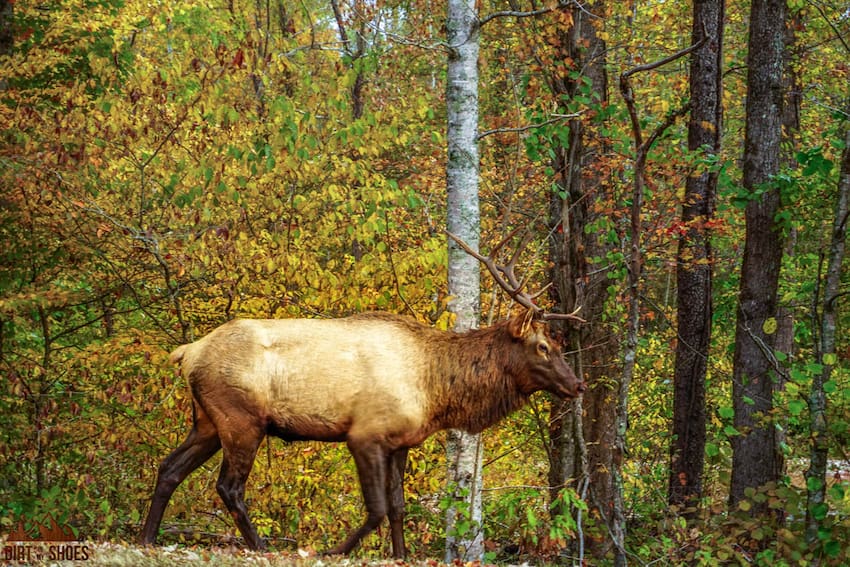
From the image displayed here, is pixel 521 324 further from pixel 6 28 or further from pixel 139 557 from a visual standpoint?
pixel 6 28

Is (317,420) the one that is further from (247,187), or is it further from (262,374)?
(247,187)

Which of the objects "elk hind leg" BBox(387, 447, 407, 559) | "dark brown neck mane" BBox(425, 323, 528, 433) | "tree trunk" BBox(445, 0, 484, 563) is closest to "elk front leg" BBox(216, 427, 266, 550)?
"elk hind leg" BBox(387, 447, 407, 559)

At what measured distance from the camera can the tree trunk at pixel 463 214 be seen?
829 cm

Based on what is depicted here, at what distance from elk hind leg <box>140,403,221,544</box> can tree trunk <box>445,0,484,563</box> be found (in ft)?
7.04

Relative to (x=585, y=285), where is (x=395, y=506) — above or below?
below

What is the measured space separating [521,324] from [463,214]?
1270 mm

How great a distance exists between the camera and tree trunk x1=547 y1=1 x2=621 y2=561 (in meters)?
9.80

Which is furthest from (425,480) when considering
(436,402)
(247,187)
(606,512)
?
(247,187)

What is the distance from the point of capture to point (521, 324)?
7969mm

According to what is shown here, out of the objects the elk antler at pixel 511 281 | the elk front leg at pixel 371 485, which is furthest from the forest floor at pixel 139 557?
the elk antler at pixel 511 281

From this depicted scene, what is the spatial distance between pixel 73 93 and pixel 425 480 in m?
5.69

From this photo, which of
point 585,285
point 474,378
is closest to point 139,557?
point 474,378

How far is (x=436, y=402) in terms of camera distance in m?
7.73

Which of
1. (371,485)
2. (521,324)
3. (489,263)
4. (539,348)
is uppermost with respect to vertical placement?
(489,263)
